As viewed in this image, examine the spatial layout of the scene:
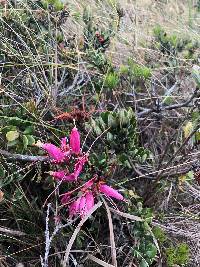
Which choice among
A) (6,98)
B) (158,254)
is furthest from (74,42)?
(158,254)

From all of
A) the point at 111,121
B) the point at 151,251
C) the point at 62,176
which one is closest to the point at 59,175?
the point at 62,176

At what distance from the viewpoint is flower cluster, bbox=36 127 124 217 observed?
1.43 meters

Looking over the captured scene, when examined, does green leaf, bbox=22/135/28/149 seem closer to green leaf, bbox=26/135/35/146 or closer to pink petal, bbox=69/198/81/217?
green leaf, bbox=26/135/35/146

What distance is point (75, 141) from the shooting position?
4.69 ft

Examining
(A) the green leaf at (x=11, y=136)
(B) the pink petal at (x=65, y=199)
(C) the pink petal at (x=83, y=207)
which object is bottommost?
(B) the pink petal at (x=65, y=199)

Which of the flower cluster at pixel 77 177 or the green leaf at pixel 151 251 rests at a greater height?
the flower cluster at pixel 77 177

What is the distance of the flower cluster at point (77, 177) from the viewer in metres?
1.43

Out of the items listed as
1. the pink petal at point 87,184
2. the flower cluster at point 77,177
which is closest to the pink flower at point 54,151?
the flower cluster at point 77,177

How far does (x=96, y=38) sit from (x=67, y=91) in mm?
414

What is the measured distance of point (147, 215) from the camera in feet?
5.08

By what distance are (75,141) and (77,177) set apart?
0.12 m

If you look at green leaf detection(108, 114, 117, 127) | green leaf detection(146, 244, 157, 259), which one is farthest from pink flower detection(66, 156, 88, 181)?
green leaf detection(146, 244, 157, 259)

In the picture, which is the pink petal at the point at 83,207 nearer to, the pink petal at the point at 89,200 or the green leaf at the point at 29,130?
the pink petal at the point at 89,200

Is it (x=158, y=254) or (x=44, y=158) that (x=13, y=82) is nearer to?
(x=44, y=158)
